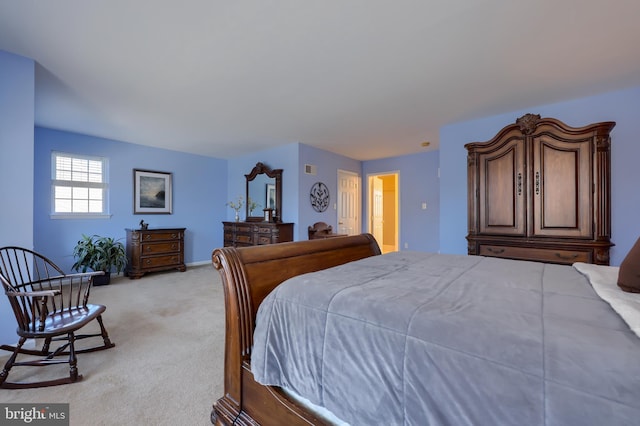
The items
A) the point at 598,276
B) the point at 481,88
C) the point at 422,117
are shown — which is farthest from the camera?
the point at 422,117

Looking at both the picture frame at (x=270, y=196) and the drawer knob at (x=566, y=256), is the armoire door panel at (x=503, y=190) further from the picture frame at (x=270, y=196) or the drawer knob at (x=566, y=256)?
the picture frame at (x=270, y=196)

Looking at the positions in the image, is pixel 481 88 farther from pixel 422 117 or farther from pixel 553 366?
pixel 553 366

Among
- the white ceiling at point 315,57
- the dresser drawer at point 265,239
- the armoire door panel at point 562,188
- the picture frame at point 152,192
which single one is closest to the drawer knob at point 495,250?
the armoire door panel at point 562,188

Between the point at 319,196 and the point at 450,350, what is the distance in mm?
4721

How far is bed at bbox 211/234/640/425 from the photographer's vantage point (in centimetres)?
65

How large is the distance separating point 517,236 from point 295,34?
9.84 ft

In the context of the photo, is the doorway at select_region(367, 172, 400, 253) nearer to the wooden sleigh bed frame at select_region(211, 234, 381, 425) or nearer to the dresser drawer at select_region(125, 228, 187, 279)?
the dresser drawer at select_region(125, 228, 187, 279)

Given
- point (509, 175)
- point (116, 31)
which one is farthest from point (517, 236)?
point (116, 31)

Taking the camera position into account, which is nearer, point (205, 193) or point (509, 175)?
point (509, 175)

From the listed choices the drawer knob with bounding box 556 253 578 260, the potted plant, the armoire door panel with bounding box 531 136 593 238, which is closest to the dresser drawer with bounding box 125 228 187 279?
the potted plant

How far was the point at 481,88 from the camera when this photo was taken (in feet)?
9.16

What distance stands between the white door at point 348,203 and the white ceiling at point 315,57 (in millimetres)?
2347

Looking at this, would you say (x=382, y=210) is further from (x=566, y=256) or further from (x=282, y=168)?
(x=566, y=256)

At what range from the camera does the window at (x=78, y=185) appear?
4270 mm
